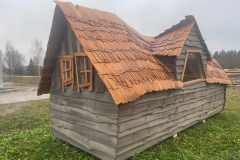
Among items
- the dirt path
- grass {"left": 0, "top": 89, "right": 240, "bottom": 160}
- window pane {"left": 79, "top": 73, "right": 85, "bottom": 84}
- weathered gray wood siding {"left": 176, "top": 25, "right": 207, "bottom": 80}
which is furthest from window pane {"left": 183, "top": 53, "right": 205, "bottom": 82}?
the dirt path

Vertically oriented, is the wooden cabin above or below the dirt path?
above

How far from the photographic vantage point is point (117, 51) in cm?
468

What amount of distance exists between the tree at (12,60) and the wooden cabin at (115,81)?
4173 cm

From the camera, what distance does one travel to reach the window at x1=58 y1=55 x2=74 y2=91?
16.4ft

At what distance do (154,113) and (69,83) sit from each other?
266 centimetres

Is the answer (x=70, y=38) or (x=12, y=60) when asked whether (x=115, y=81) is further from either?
(x=12, y=60)

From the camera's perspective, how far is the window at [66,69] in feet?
16.4

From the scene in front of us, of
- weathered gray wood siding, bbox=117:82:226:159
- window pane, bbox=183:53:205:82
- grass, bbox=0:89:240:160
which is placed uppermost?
window pane, bbox=183:53:205:82

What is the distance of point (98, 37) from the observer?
15.0ft

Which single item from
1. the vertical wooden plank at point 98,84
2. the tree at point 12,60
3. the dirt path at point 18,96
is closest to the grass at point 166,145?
the vertical wooden plank at point 98,84

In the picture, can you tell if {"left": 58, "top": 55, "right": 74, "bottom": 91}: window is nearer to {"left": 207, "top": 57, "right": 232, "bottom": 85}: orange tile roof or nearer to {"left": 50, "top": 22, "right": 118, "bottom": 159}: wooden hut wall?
{"left": 50, "top": 22, "right": 118, "bottom": 159}: wooden hut wall

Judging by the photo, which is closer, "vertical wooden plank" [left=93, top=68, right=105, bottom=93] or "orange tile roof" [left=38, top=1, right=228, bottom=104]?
"orange tile roof" [left=38, top=1, right=228, bottom=104]

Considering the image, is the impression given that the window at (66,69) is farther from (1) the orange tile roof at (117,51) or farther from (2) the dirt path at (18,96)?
(2) the dirt path at (18,96)

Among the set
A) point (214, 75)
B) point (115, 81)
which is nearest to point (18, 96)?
point (115, 81)
